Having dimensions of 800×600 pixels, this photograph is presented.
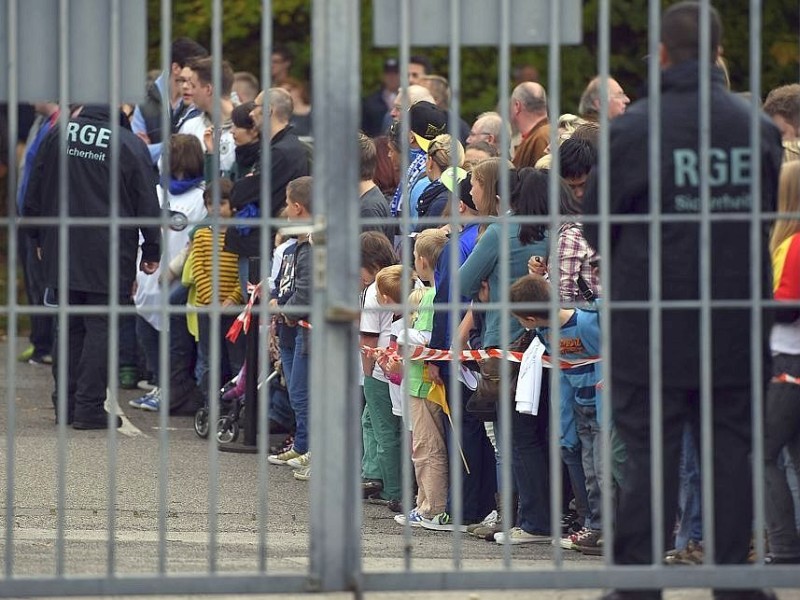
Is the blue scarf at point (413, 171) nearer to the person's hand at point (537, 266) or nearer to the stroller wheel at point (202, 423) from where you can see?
the stroller wheel at point (202, 423)

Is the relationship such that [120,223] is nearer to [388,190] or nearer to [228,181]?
[388,190]

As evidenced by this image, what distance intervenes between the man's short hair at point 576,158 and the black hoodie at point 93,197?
8.74 ft

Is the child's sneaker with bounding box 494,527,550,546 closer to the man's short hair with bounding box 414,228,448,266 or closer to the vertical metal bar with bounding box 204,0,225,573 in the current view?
the man's short hair with bounding box 414,228,448,266

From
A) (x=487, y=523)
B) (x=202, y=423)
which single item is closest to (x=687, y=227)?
(x=487, y=523)

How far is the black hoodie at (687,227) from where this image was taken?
565cm

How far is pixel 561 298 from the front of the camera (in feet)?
24.7

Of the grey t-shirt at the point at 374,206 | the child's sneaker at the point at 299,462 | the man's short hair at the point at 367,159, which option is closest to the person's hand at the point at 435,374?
the grey t-shirt at the point at 374,206

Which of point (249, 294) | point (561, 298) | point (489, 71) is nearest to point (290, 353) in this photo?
point (249, 294)

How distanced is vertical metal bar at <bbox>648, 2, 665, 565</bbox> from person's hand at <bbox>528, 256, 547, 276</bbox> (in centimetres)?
187

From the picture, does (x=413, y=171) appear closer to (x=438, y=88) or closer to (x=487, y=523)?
(x=487, y=523)

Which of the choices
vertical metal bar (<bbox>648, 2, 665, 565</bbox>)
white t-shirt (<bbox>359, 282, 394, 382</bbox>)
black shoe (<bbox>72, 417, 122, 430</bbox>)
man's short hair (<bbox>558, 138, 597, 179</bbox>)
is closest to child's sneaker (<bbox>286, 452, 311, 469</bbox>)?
white t-shirt (<bbox>359, 282, 394, 382</bbox>)

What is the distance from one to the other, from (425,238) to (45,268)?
11.1ft

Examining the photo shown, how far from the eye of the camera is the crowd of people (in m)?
5.68

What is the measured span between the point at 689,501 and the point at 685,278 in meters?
1.71
